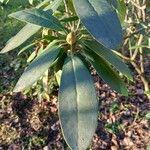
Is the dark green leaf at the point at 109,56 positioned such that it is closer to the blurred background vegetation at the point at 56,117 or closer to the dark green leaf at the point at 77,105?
the dark green leaf at the point at 77,105

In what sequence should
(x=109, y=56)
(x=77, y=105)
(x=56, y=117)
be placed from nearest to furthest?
(x=77, y=105)
(x=109, y=56)
(x=56, y=117)

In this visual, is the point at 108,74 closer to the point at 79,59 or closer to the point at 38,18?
the point at 79,59

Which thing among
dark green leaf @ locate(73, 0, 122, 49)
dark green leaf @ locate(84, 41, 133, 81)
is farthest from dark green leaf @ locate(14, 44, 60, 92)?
dark green leaf @ locate(73, 0, 122, 49)

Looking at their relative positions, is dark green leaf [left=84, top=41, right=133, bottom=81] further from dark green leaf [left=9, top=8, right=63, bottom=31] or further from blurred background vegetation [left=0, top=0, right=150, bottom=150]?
blurred background vegetation [left=0, top=0, right=150, bottom=150]

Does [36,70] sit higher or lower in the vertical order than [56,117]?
higher

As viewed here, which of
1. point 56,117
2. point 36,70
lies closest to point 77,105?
point 36,70

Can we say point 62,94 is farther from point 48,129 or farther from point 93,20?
point 48,129

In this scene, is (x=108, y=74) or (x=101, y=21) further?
(x=108, y=74)

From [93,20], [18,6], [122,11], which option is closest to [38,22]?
[93,20]
